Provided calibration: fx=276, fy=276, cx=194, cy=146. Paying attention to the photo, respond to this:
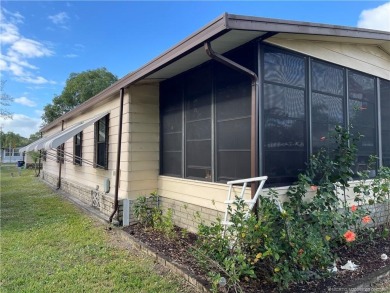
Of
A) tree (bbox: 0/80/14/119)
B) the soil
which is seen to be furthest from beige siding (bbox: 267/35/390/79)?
tree (bbox: 0/80/14/119)

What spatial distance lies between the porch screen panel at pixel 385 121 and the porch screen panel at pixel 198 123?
12.0 feet

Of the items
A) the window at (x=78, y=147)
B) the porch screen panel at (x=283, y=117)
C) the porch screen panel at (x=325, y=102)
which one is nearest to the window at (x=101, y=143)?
the window at (x=78, y=147)

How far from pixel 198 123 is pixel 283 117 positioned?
1.50 meters

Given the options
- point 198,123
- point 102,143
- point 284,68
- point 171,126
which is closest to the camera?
point 284,68

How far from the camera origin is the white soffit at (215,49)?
3.48 meters

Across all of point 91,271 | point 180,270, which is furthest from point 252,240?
point 91,271

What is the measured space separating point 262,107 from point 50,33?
11285 millimetres

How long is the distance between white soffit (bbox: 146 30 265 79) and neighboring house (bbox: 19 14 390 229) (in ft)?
0.06

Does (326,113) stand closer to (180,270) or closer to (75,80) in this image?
(180,270)

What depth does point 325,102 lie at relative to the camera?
14.7ft

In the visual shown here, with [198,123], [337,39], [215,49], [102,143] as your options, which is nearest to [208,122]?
[198,123]

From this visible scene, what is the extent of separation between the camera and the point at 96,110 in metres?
7.80

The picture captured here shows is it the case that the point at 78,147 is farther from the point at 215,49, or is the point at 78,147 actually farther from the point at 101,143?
the point at 215,49

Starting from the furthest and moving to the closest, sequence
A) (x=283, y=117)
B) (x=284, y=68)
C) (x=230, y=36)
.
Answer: (x=284, y=68), (x=283, y=117), (x=230, y=36)
